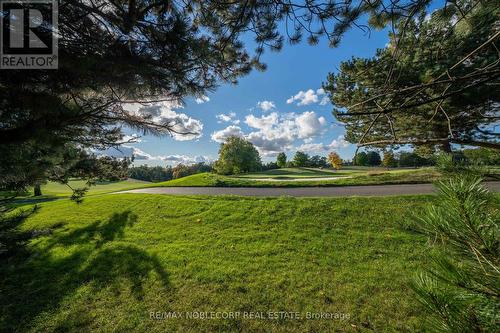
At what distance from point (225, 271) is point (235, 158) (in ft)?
99.4

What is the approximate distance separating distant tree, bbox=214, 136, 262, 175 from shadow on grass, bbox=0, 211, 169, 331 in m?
27.8

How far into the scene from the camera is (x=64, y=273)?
442 centimetres

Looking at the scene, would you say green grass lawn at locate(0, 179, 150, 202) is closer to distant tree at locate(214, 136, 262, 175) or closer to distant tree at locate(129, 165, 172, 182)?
distant tree at locate(214, 136, 262, 175)

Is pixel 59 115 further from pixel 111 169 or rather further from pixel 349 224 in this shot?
pixel 349 224

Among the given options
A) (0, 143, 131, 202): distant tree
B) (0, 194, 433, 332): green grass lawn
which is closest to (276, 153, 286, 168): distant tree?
(0, 194, 433, 332): green grass lawn

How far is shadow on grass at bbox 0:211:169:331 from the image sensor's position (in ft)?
11.4

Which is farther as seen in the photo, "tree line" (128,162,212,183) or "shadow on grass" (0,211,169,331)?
"tree line" (128,162,212,183)

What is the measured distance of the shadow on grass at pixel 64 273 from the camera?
3479 millimetres

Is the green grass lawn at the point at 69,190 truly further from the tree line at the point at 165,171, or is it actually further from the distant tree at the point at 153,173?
the distant tree at the point at 153,173

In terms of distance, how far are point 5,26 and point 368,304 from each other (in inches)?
215

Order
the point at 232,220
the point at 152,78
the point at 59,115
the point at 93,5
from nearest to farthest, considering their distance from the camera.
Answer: the point at 93,5
the point at 59,115
the point at 152,78
the point at 232,220

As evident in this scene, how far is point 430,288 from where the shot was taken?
724mm

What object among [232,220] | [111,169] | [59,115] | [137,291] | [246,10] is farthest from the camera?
[232,220]

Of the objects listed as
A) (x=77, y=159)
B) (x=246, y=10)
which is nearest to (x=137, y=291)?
(x=77, y=159)
